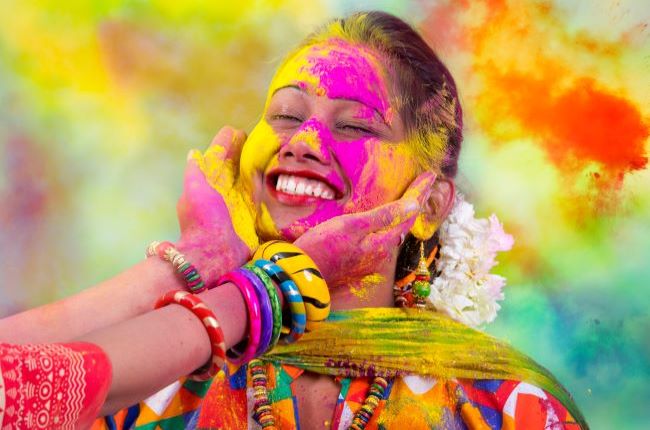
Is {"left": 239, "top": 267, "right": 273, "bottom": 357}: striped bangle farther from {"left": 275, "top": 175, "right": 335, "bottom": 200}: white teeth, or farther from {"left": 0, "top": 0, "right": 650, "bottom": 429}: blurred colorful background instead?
{"left": 0, "top": 0, "right": 650, "bottom": 429}: blurred colorful background

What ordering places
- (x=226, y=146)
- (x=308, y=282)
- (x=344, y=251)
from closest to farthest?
1. (x=308, y=282)
2. (x=344, y=251)
3. (x=226, y=146)

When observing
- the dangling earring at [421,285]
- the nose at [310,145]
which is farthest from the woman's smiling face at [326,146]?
the dangling earring at [421,285]

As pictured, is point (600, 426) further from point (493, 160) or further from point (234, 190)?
point (234, 190)

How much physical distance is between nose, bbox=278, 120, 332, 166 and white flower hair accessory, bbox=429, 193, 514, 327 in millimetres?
467

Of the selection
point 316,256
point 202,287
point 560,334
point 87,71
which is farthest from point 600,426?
point 87,71

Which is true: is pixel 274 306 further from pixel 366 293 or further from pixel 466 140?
pixel 466 140

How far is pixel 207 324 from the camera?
1312 millimetres

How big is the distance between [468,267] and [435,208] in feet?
0.63

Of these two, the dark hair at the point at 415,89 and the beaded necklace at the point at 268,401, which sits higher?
the dark hair at the point at 415,89

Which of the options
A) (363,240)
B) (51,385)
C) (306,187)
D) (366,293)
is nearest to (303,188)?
(306,187)

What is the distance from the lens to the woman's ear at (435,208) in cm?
215

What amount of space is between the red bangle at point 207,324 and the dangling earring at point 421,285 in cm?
86

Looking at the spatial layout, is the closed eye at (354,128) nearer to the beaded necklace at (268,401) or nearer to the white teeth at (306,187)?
the white teeth at (306,187)

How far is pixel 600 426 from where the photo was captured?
2162 mm
